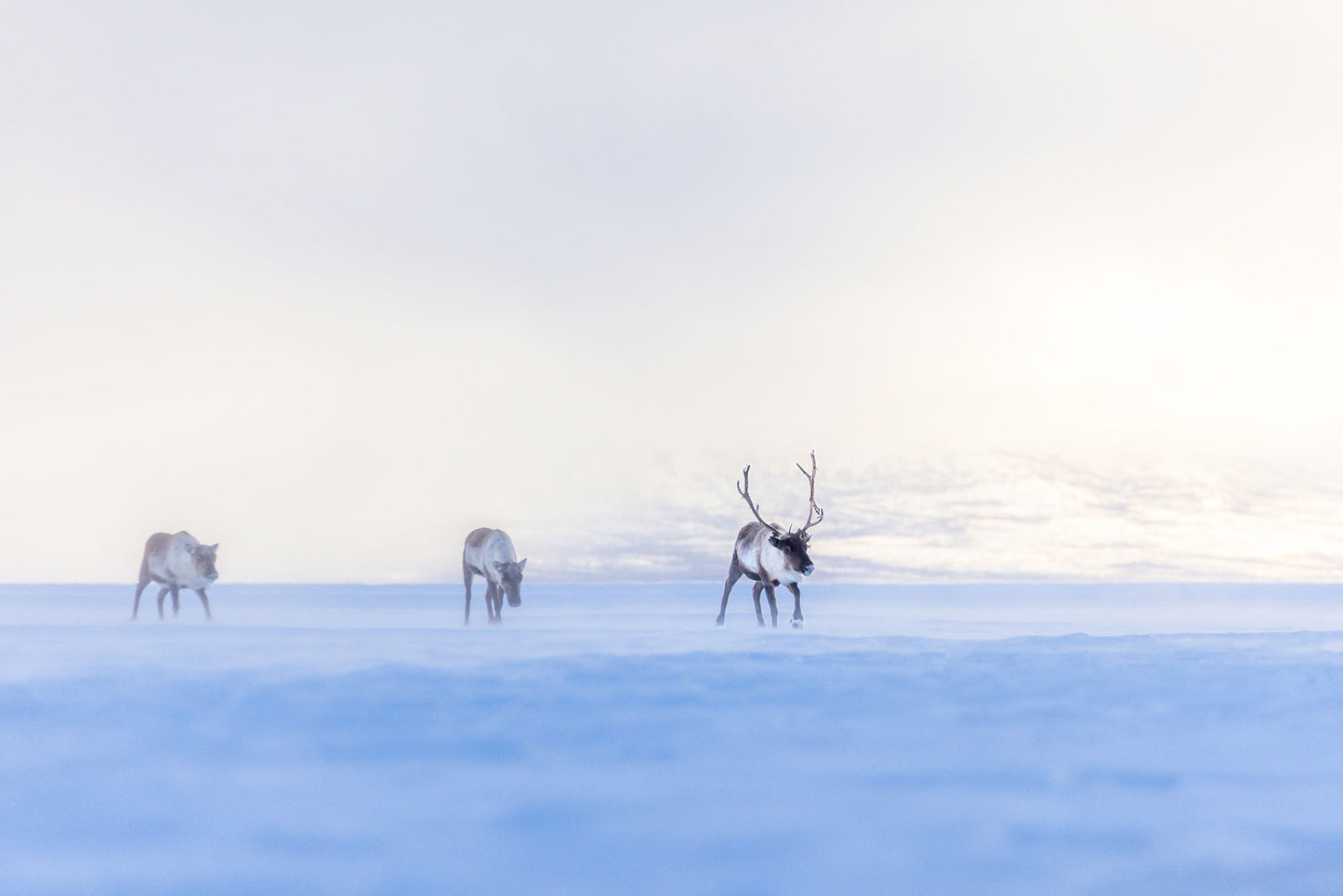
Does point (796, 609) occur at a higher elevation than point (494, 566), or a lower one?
lower

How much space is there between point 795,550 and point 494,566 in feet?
22.0

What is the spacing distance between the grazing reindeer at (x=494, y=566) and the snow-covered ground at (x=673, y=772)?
25.8 feet

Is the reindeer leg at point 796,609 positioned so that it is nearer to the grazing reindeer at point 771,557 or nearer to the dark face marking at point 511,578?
the grazing reindeer at point 771,557

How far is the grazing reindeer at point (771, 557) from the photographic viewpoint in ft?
54.9

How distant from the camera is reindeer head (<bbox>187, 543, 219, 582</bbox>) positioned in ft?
67.0

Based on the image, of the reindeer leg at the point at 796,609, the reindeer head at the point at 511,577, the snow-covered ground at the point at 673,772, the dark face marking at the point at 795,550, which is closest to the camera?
the snow-covered ground at the point at 673,772

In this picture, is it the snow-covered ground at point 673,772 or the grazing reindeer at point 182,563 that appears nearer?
the snow-covered ground at point 673,772

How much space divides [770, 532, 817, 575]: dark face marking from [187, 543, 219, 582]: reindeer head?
11.7 meters

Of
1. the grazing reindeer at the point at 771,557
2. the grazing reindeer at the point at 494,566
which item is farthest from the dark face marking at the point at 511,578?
the grazing reindeer at the point at 771,557

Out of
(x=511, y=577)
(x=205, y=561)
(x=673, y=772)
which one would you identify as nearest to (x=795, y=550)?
(x=511, y=577)

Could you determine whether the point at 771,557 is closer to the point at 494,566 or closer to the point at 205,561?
the point at 494,566

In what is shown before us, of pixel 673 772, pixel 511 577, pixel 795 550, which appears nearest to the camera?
pixel 673 772

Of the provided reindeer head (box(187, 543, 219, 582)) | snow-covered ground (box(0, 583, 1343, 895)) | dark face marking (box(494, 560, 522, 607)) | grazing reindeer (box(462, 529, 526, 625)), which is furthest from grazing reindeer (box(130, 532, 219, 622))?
snow-covered ground (box(0, 583, 1343, 895))

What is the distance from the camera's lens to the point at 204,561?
67.0 feet
